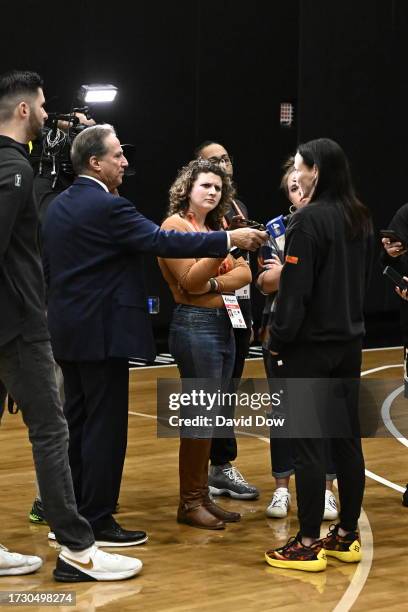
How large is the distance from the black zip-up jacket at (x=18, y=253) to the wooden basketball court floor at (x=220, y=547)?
3.20 ft

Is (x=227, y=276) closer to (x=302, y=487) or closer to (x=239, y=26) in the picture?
(x=302, y=487)

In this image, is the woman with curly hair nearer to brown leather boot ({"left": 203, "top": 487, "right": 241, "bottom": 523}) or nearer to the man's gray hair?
brown leather boot ({"left": 203, "top": 487, "right": 241, "bottom": 523})

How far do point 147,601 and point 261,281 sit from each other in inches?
69.7

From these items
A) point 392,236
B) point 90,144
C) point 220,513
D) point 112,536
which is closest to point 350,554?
point 220,513

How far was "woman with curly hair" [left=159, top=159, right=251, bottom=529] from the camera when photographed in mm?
5426

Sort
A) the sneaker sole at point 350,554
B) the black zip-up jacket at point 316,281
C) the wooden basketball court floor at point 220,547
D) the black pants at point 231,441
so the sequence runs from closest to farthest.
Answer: the wooden basketball court floor at point 220,547 → the black zip-up jacket at point 316,281 → the sneaker sole at point 350,554 → the black pants at point 231,441

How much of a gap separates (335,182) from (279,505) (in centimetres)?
164

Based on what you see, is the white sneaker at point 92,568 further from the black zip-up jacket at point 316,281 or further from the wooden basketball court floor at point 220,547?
the black zip-up jacket at point 316,281

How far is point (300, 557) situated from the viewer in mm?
4785

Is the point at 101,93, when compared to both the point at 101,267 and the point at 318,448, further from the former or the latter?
the point at 318,448

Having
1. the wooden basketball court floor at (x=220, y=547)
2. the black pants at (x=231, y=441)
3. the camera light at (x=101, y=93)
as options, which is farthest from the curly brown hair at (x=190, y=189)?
the camera light at (x=101, y=93)

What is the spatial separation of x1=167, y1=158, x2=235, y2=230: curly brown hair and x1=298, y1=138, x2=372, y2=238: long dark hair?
861 mm

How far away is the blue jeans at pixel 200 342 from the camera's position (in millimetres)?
5430

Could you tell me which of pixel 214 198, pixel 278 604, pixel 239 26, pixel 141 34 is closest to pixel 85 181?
pixel 214 198
